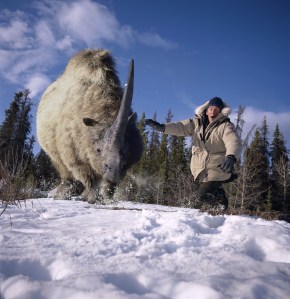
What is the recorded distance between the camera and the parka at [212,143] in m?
5.84

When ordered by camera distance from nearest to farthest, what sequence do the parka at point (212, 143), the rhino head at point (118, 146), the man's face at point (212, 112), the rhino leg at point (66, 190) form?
the parka at point (212, 143) < the man's face at point (212, 112) < the rhino head at point (118, 146) < the rhino leg at point (66, 190)

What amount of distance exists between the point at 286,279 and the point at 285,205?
108ft

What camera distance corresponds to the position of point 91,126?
297 inches

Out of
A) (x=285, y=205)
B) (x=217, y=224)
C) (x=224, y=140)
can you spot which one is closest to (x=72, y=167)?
(x=224, y=140)

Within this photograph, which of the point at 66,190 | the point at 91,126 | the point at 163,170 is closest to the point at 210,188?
the point at 91,126

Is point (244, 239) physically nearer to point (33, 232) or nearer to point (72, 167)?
point (33, 232)

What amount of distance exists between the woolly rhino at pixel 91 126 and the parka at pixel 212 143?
47.4 inches

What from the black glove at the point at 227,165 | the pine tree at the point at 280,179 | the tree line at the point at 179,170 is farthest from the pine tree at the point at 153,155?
the black glove at the point at 227,165

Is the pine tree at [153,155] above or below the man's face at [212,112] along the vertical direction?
above

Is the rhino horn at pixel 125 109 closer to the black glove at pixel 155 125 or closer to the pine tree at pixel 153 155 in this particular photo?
the black glove at pixel 155 125

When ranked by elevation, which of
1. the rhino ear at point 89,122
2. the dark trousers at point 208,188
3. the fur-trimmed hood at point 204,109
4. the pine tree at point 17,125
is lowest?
the dark trousers at point 208,188

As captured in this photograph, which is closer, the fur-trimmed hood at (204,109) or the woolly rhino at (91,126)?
the fur-trimmed hood at (204,109)

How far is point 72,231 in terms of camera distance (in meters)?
2.80

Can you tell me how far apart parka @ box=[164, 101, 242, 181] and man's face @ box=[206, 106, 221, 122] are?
0.08m
